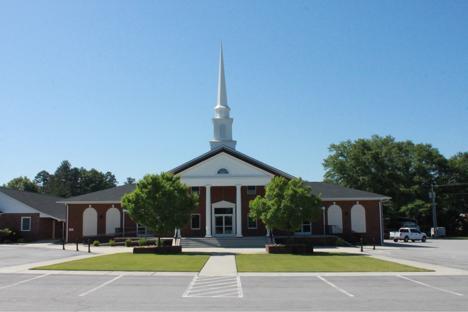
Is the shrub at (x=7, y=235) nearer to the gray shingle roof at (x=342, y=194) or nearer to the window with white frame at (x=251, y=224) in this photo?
the window with white frame at (x=251, y=224)

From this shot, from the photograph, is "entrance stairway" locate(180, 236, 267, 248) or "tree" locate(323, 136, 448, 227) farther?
"tree" locate(323, 136, 448, 227)

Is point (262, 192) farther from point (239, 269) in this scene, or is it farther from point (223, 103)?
point (239, 269)

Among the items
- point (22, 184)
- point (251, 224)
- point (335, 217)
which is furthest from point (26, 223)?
point (22, 184)

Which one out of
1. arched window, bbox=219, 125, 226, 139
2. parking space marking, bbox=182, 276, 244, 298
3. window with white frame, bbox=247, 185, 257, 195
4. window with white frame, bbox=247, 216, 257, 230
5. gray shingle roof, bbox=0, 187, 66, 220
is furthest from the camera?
arched window, bbox=219, 125, 226, 139

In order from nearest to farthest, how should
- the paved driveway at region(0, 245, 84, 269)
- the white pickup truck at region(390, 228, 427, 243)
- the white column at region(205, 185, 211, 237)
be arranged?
the paved driveway at region(0, 245, 84, 269) < the white column at region(205, 185, 211, 237) < the white pickup truck at region(390, 228, 427, 243)

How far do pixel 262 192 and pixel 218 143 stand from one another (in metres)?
8.18

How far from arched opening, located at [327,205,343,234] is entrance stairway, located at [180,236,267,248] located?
24.6ft

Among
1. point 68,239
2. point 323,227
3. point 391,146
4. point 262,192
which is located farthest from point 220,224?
point 391,146

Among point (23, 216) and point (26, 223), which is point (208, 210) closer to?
point (26, 223)

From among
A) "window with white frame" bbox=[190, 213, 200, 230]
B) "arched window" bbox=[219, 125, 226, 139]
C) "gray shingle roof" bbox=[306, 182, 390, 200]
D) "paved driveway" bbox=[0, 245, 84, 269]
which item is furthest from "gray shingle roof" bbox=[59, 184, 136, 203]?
"gray shingle roof" bbox=[306, 182, 390, 200]

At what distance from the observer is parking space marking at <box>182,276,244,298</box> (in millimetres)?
14586

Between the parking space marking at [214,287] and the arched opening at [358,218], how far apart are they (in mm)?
29531

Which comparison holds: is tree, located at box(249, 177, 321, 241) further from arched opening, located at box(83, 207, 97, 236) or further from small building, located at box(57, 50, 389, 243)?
arched opening, located at box(83, 207, 97, 236)

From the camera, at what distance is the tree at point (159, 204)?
33094mm
